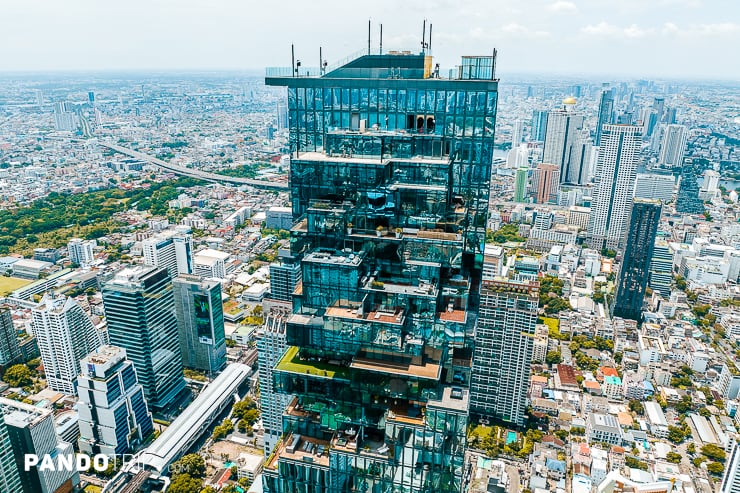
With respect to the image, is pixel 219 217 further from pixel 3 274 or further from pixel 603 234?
pixel 603 234

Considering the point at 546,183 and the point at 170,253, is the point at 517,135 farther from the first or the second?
the point at 170,253

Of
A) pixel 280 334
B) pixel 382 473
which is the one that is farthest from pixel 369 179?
pixel 280 334

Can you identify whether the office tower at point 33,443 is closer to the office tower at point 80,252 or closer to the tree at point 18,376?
the tree at point 18,376

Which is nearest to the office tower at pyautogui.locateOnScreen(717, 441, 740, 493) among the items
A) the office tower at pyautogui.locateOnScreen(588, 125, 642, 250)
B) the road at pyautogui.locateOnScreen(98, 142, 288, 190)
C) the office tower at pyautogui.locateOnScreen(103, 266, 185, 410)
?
the office tower at pyautogui.locateOnScreen(103, 266, 185, 410)

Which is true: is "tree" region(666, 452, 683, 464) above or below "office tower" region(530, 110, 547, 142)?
below

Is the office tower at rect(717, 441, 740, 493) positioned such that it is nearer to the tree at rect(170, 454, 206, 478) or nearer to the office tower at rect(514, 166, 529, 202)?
the tree at rect(170, 454, 206, 478)

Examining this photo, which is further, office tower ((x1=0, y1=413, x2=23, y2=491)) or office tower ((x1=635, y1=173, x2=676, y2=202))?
office tower ((x1=635, y1=173, x2=676, y2=202))

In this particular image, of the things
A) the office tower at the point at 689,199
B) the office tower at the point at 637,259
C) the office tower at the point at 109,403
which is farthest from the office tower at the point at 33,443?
the office tower at the point at 689,199
